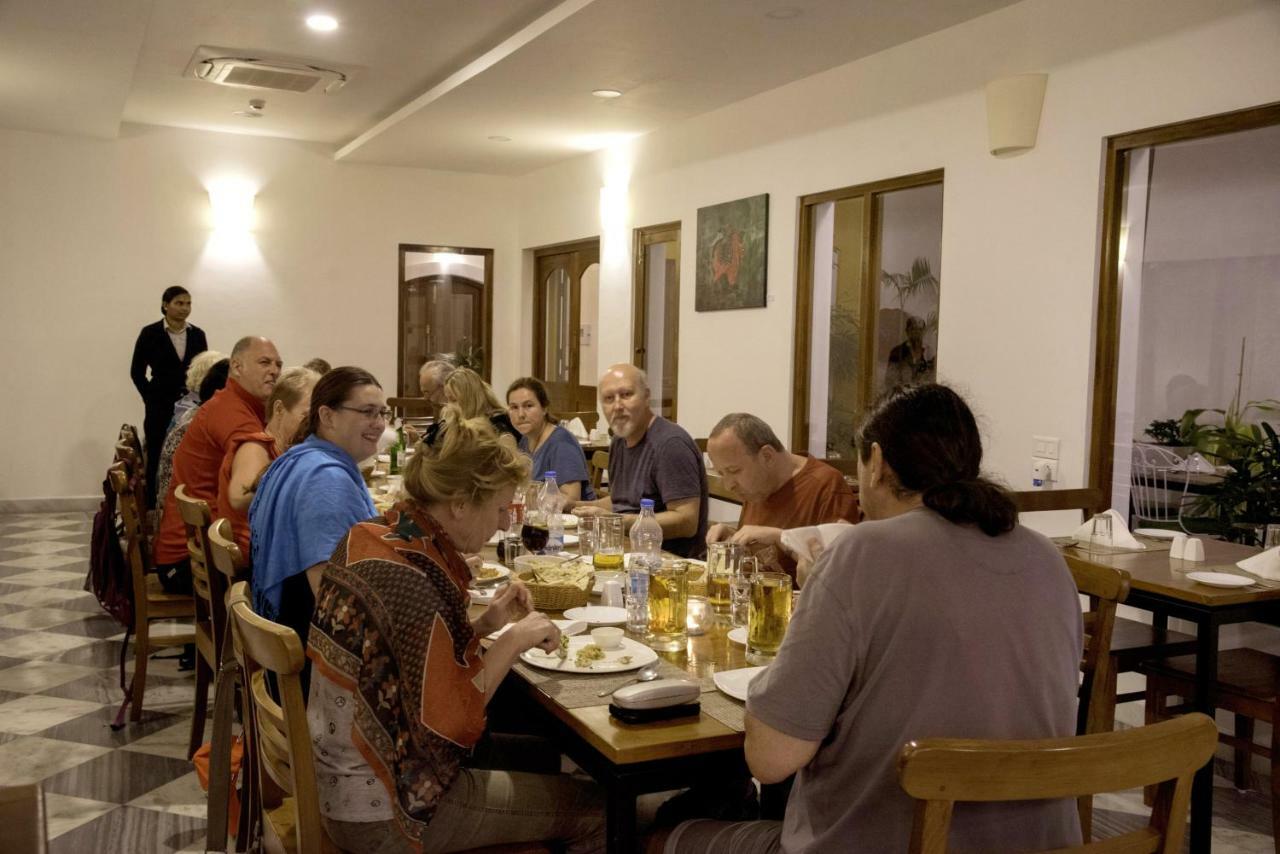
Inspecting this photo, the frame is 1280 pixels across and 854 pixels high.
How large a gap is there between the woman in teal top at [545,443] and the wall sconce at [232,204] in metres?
5.28

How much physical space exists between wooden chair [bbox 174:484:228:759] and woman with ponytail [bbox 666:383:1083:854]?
1.71 m

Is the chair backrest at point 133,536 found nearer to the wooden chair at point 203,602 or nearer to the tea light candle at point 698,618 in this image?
the wooden chair at point 203,602

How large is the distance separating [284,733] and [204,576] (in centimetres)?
153

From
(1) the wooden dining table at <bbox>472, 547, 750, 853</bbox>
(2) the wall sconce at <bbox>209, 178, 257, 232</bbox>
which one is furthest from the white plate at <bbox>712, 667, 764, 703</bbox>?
(2) the wall sconce at <bbox>209, 178, 257, 232</bbox>

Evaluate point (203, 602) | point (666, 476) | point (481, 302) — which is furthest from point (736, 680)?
point (481, 302)

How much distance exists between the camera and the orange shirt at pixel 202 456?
392cm

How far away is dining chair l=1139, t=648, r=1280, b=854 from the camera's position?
3.05 meters

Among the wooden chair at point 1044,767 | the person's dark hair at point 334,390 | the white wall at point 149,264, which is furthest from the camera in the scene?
the white wall at point 149,264

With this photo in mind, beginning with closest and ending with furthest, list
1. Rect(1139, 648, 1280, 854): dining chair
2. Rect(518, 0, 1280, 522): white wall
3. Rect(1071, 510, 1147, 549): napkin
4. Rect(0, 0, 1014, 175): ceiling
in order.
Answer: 1. Rect(1139, 648, 1280, 854): dining chair
2. Rect(1071, 510, 1147, 549): napkin
3. Rect(518, 0, 1280, 522): white wall
4. Rect(0, 0, 1014, 175): ceiling

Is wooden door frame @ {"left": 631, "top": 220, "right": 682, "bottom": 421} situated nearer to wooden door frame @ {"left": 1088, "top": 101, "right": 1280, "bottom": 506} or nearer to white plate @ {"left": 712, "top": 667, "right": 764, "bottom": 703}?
wooden door frame @ {"left": 1088, "top": 101, "right": 1280, "bottom": 506}

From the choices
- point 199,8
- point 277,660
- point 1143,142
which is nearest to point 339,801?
point 277,660

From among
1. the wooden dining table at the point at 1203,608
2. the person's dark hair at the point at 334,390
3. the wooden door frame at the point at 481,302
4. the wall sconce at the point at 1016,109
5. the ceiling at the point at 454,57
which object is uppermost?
the ceiling at the point at 454,57

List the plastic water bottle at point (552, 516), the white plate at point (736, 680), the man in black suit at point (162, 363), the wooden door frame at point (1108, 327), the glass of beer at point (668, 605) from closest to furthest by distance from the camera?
the white plate at point (736, 680), the glass of beer at point (668, 605), the plastic water bottle at point (552, 516), the wooden door frame at point (1108, 327), the man in black suit at point (162, 363)

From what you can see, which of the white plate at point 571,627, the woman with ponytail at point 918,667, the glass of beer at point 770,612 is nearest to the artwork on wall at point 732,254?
the white plate at point 571,627
